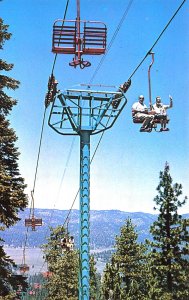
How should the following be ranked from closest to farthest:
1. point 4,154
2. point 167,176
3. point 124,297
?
point 4,154, point 167,176, point 124,297

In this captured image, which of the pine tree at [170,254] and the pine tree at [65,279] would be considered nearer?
the pine tree at [170,254]

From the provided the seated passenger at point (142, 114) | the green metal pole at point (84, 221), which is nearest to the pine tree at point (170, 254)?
the green metal pole at point (84, 221)

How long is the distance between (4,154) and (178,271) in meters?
18.7

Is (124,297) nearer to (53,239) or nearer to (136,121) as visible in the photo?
(53,239)

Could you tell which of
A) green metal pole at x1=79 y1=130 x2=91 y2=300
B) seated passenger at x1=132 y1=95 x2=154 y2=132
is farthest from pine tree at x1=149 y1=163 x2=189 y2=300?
seated passenger at x1=132 y1=95 x2=154 y2=132

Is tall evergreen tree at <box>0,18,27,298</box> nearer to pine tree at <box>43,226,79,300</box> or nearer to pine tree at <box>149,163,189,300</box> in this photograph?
pine tree at <box>149,163,189,300</box>

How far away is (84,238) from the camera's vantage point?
738 inches

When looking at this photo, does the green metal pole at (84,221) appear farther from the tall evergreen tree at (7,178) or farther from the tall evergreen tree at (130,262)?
the tall evergreen tree at (130,262)

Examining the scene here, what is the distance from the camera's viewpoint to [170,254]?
Answer: 34.0m

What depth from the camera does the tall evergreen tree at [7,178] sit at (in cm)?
1978

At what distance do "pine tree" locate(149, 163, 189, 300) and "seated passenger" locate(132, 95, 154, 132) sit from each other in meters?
21.1

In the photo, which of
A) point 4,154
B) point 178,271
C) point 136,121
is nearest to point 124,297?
point 178,271

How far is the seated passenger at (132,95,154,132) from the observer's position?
1378cm

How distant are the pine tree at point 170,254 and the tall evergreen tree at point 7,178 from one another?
15.1 metres
